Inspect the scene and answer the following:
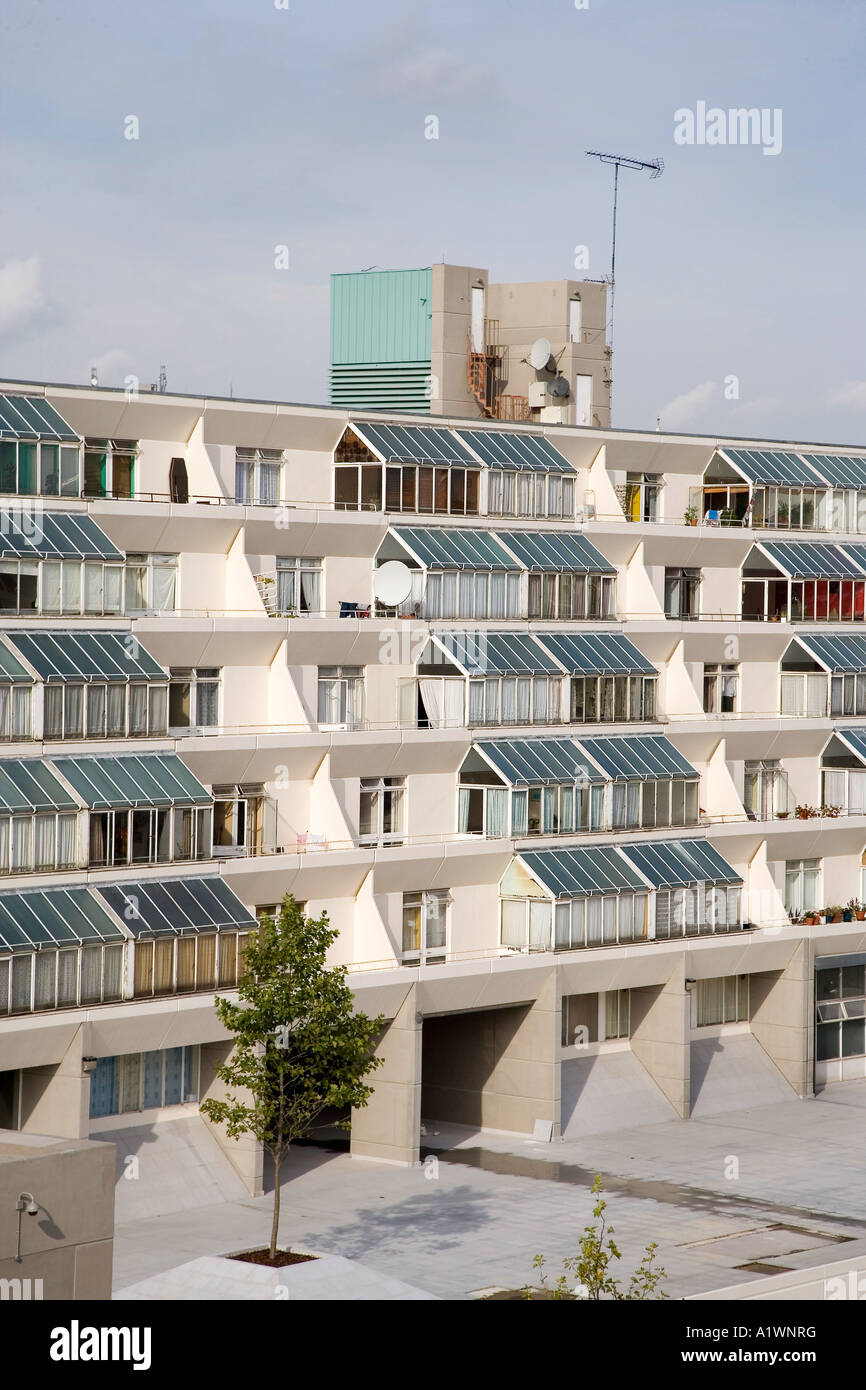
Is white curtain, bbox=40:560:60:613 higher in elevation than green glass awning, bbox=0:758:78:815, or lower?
higher

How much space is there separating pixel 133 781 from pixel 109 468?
9918 millimetres

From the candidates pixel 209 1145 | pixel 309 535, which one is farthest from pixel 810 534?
pixel 209 1145


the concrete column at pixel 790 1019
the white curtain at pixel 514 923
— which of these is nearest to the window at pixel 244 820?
the white curtain at pixel 514 923

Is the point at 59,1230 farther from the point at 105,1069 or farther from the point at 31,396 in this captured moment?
the point at 31,396

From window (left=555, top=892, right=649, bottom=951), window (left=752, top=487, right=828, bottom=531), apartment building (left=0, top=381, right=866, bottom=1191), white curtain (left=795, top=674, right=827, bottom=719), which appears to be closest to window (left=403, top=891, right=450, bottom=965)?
apartment building (left=0, top=381, right=866, bottom=1191)

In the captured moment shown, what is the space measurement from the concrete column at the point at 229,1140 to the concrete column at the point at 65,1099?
15.7 ft

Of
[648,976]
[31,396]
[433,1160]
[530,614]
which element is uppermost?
[31,396]

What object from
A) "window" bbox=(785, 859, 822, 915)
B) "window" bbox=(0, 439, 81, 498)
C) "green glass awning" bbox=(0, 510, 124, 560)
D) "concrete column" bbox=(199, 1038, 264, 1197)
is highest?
"window" bbox=(0, 439, 81, 498)

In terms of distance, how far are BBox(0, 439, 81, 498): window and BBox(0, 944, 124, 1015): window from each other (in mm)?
Answer: 12694

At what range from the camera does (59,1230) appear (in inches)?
1339

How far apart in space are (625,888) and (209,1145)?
16437 mm

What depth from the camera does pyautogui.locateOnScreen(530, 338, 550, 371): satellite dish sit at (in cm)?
7769

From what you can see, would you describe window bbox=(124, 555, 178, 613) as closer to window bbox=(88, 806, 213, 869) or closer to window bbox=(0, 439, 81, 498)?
window bbox=(0, 439, 81, 498)

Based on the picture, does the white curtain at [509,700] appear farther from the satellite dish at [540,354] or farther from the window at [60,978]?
the window at [60,978]
